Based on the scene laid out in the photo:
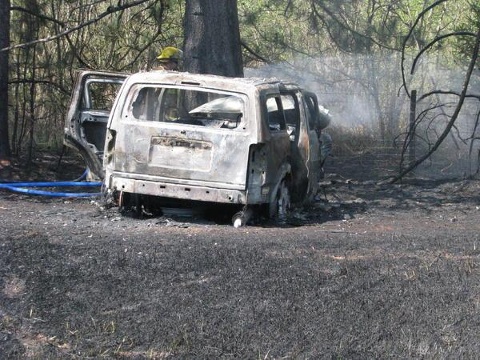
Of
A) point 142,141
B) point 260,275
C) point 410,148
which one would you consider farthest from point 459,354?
point 410,148

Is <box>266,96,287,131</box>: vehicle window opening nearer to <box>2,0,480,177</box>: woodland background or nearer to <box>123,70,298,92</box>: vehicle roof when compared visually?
<box>123,70,298,92</box>: vehicle roof

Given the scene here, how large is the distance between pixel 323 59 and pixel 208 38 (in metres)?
7.13

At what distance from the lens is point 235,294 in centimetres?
Result: 679

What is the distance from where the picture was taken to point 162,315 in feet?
21.2

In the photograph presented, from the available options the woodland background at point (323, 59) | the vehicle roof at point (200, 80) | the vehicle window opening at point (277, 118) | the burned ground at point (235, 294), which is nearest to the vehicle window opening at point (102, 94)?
the woodland background at point (323, 59)

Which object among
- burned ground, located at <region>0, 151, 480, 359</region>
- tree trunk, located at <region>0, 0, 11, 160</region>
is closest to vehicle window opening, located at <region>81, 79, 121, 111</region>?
tree trunk, located at <region>0, 0, 11, 160</region>

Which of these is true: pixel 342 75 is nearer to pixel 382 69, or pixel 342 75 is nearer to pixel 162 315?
pixel 382 69

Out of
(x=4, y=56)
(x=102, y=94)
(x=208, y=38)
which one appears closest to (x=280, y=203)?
(x=208, y=38)

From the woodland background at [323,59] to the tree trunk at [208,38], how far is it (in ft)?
7.59

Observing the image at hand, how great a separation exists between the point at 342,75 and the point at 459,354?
14424 mm

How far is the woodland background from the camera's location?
1584 centimetres

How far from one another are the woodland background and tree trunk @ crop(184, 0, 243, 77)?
2.31 m

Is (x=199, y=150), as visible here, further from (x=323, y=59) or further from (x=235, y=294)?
(x=323, y=59)

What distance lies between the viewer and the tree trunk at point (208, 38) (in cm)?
1346
